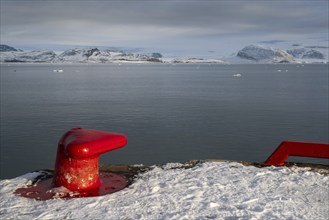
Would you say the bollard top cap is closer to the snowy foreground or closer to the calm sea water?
the snowy foreground

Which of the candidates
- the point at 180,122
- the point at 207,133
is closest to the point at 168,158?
the point at 207,133

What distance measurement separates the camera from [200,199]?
5422 millimetres

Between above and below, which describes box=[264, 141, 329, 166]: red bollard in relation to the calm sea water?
above

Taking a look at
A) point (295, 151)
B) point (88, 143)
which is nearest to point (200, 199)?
point (88, 143)

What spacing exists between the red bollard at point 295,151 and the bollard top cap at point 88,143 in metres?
3.18

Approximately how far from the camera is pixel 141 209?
5090mm

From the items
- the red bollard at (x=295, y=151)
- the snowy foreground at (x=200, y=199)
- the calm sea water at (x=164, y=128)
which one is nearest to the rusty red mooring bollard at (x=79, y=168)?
the snowy foreground at (x=200, y=199)

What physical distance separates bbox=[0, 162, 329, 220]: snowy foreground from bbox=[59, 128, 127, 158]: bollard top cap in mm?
695

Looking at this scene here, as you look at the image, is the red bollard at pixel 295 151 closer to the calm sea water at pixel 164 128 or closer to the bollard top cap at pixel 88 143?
the bollard top cap at pixel 88 143

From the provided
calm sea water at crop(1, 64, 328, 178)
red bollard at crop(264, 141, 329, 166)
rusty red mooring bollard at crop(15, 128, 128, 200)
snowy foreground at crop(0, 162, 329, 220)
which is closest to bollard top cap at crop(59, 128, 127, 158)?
rusty red mooring bollard at crop(15, 128, 128, 200)

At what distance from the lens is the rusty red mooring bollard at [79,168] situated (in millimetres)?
5832

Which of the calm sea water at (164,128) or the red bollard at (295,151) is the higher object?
the red bollard at (295,151)

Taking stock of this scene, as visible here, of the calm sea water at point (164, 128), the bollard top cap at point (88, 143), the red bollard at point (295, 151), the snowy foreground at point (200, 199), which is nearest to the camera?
the snowy foreground at point (200, 199)

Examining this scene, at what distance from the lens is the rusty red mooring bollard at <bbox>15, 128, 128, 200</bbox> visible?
583 centimetres
